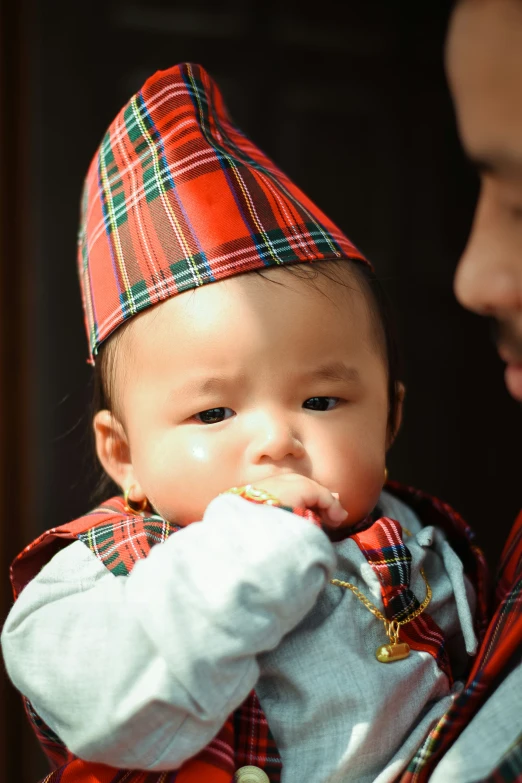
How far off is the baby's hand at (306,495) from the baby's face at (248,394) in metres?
0.03

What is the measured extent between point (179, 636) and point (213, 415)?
1.07 ft

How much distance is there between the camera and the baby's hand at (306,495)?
1.00 metres

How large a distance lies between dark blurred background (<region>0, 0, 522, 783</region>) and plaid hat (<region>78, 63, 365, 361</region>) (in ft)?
1.98

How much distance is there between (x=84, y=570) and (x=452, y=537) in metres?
0.59

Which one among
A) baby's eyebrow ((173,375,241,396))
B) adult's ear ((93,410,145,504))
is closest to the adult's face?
baby's eyebrow ((173,375,241,396))

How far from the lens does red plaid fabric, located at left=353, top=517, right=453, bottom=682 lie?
1.06 m

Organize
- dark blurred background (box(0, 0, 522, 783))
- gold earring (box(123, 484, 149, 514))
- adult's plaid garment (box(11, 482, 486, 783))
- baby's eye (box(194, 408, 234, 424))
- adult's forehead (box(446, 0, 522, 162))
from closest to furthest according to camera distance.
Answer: adult's forehead (box(446, 0, 522, 162)) → adult's plaid garment (box(11, 482, 486, 783)) → baby's eye (box(194, 408, 234, 424)) → gold earring (box(123, 484, 149, 514)) → dark blurred background (box(0, 0, 522, 783))

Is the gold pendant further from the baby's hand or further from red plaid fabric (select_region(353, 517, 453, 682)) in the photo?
the baby's hand

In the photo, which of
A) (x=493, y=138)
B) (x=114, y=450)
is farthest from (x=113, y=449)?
(x=493, y=138)

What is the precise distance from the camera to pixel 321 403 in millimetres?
1142

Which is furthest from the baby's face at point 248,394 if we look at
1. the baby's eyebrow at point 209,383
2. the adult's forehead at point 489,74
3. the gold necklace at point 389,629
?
the adult's forehead at point 489,74

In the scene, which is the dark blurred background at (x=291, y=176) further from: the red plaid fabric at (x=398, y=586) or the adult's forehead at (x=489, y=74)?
the adult's forehead at (x=489, y=74)

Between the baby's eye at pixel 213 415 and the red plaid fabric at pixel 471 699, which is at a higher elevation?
the baby's eye at pixel 213 415

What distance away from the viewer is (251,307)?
1094 mm
